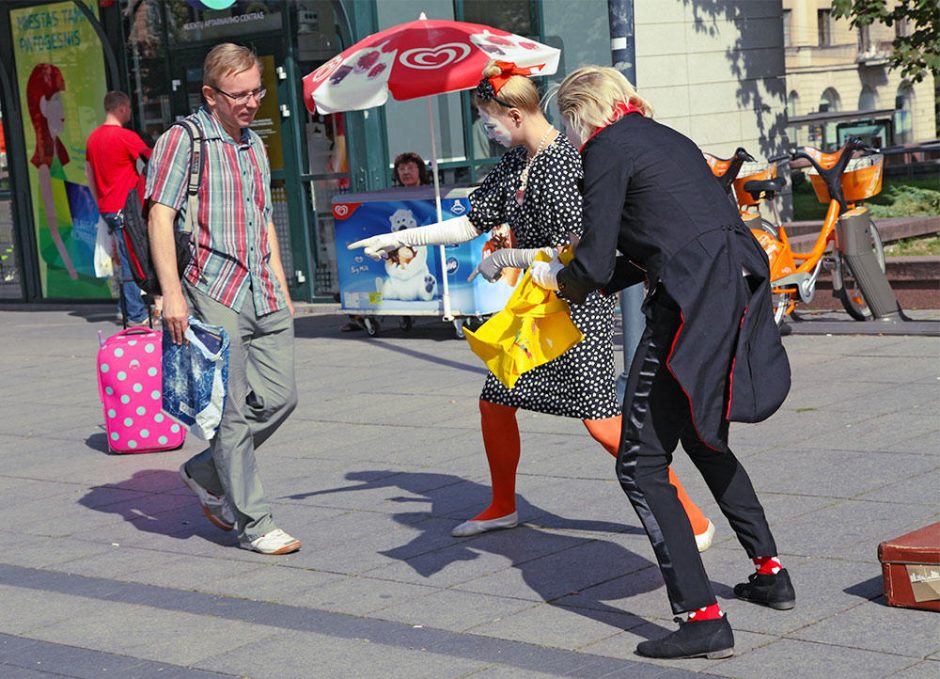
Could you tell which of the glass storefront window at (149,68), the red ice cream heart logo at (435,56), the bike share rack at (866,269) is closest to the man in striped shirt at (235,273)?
the red ice cream heart logo at (435,56)

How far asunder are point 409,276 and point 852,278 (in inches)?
136

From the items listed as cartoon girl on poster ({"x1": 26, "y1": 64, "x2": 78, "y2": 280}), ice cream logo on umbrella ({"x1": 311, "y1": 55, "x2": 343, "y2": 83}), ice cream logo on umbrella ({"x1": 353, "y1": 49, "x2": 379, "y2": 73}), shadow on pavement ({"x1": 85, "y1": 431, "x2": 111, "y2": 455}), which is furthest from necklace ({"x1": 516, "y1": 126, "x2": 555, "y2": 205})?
cartoon girl on poster ({"x1": 26, "y1": 64, "x2": 78, "y2": 280})

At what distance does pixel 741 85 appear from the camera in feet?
50.6

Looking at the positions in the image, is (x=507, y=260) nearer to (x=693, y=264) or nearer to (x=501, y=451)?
(x=693, y=264)

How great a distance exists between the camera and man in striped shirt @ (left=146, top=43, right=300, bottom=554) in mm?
5711

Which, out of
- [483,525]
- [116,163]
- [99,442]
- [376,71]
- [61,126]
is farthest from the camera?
[61,126]

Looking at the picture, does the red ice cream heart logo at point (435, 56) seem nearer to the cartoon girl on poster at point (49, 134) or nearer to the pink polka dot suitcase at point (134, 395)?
the pink polka dot suitcase at point (134, 395)

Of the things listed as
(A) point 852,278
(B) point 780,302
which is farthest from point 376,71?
(A) point 852,278

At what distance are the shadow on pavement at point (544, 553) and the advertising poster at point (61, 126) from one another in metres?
10.5

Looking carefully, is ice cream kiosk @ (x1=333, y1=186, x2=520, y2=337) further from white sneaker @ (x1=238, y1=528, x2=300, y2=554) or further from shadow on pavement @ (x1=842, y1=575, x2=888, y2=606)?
shadow on pavement @ (x1=842, y1=575, x2=888, y2=606)

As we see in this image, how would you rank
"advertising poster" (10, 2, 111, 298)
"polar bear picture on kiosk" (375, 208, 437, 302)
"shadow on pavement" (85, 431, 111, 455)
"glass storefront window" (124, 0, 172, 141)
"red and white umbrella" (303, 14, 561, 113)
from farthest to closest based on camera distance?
"advertising poster" (10, 2, 111, 298) < "glass storefront window" (124, 0, 172, 141) < "polar bear picture on kiosk" (375, 208, 437, 302) < "red and white umbrella" (303, 14, 561, 113) < "shadow on pavement" (85, 431, 111, 455)

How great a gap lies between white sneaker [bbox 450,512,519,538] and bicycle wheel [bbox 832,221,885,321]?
211 inches

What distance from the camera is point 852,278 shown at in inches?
421

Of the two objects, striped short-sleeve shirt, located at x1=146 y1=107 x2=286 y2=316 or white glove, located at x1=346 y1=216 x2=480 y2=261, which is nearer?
white glove, located at x1=346 y1=216 x2=480 y2=261
